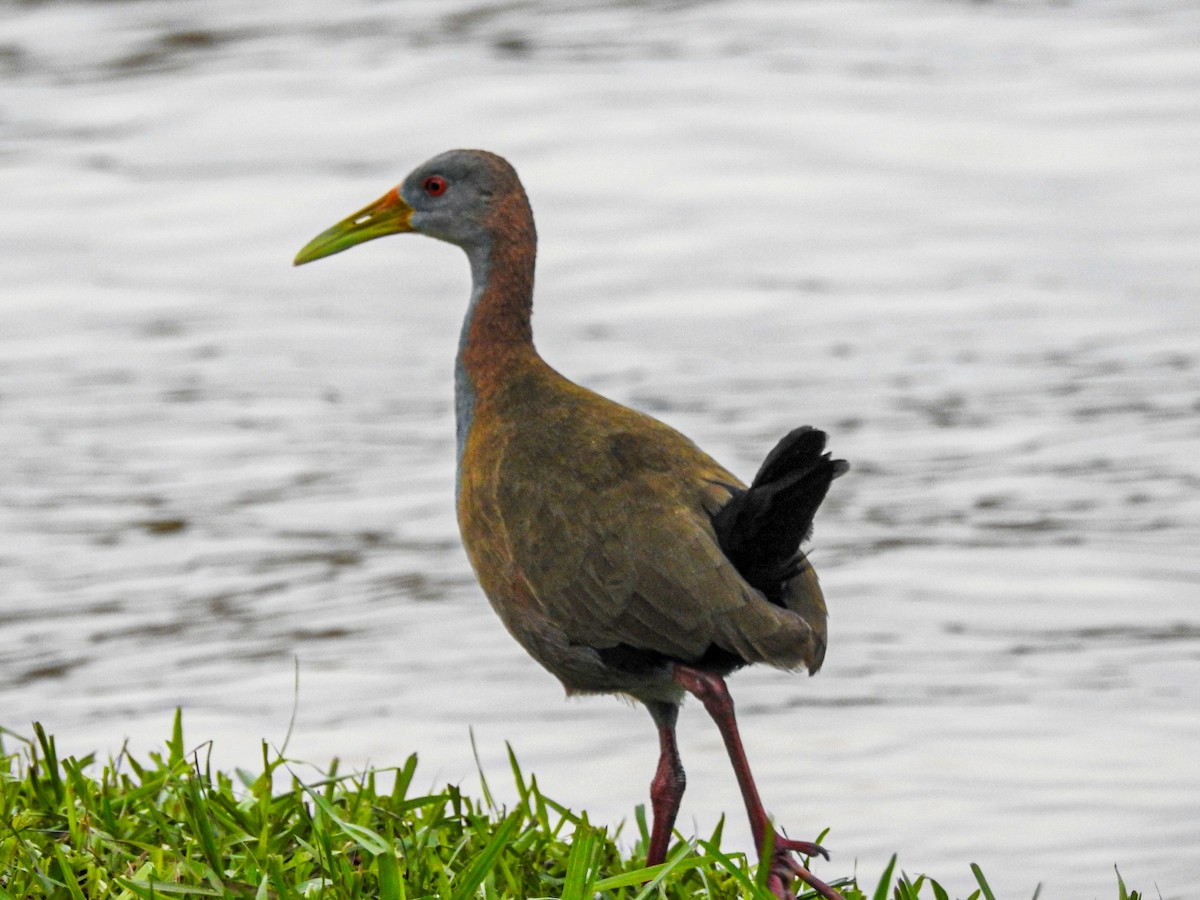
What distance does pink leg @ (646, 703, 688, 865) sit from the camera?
4371 millimetres

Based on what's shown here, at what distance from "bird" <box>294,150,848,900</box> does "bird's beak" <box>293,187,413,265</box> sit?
71 cm

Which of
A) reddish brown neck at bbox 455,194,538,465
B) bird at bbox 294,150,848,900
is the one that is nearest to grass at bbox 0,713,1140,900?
bird at bbox 294,150,848,900

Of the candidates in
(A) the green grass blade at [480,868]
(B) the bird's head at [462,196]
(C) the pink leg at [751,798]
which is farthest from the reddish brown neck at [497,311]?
(A) the green grass blade at [480,868]

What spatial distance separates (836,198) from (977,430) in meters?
2.90

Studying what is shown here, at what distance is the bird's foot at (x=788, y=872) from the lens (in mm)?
4090

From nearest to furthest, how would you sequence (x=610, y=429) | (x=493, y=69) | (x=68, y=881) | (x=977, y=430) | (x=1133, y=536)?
(x=68, y=881), (x=610, y=429), (x=1133, y=536), (x=977, y=430), (x=493, y=69)

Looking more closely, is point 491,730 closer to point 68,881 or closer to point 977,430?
point 68,881

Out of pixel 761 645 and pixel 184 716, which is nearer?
pixel 761 645

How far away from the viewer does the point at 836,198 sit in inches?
456

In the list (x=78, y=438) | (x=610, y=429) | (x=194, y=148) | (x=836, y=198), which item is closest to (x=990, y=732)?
(x=610, y=429)

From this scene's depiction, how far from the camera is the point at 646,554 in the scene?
4.23 meters

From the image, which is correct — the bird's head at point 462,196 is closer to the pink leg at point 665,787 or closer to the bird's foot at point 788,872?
the pink leg at point 665,787

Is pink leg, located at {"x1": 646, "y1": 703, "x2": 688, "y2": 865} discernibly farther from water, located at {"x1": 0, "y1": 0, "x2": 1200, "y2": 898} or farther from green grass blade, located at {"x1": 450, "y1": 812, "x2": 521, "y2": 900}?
water, located at {"x1": 0, "y1": 0, "x2": 1200, "y2": 898}

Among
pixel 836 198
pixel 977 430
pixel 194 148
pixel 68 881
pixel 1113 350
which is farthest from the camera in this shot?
pixel 194 148
